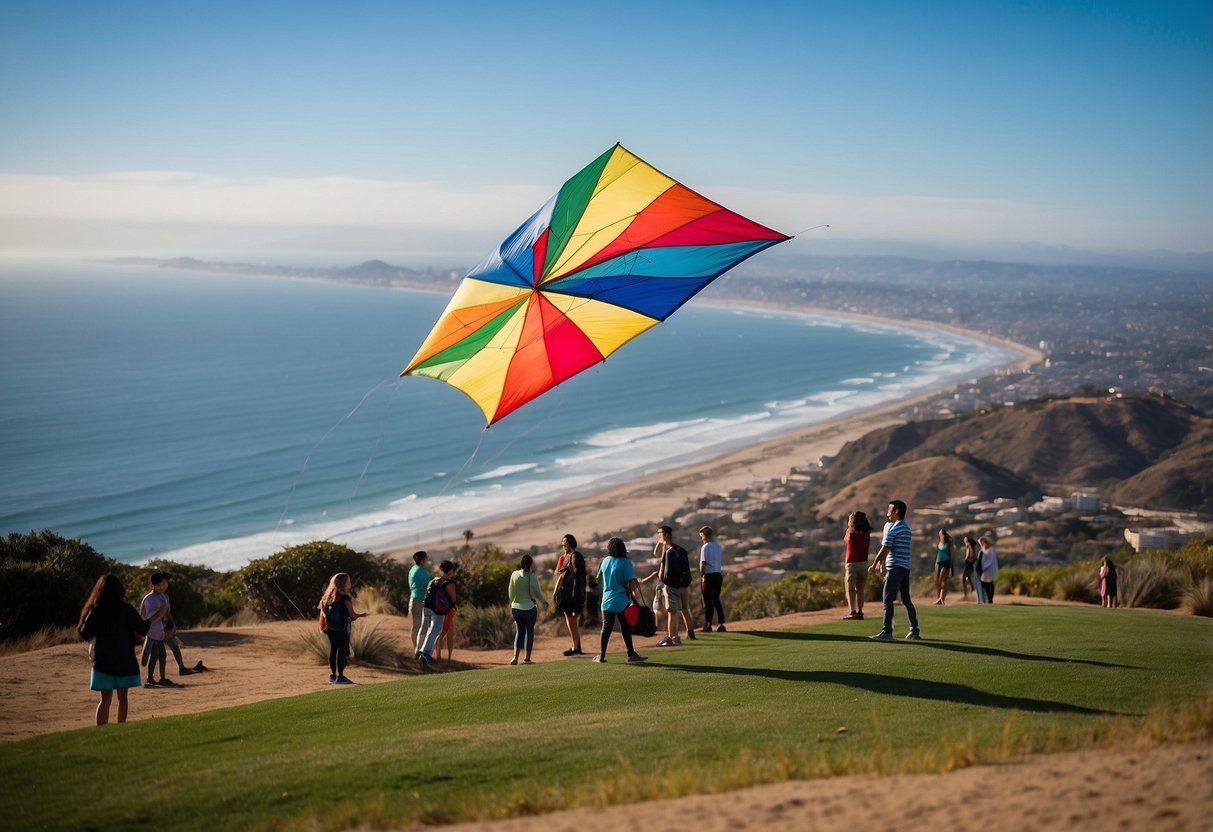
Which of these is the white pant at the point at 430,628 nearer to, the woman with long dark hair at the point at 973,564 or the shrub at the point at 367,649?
the shrub at the point at 367,649

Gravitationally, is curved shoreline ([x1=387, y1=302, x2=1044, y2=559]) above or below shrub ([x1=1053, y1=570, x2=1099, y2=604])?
below

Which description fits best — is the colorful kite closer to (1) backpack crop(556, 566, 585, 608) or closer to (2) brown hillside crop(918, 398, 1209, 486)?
(1) backpack crop(556, 566, 585, 608)

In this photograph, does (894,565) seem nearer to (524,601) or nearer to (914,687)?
(914,687)

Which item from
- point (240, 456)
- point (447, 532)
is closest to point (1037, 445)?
point (447, 532)

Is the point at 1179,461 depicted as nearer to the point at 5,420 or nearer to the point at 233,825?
the point at 233,825

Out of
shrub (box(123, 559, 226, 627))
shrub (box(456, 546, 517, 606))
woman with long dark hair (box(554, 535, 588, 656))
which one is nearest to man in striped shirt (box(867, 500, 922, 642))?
woman with long dark hair (box(554, 535, 588, 656))

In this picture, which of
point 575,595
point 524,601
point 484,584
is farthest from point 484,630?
point 575,595
